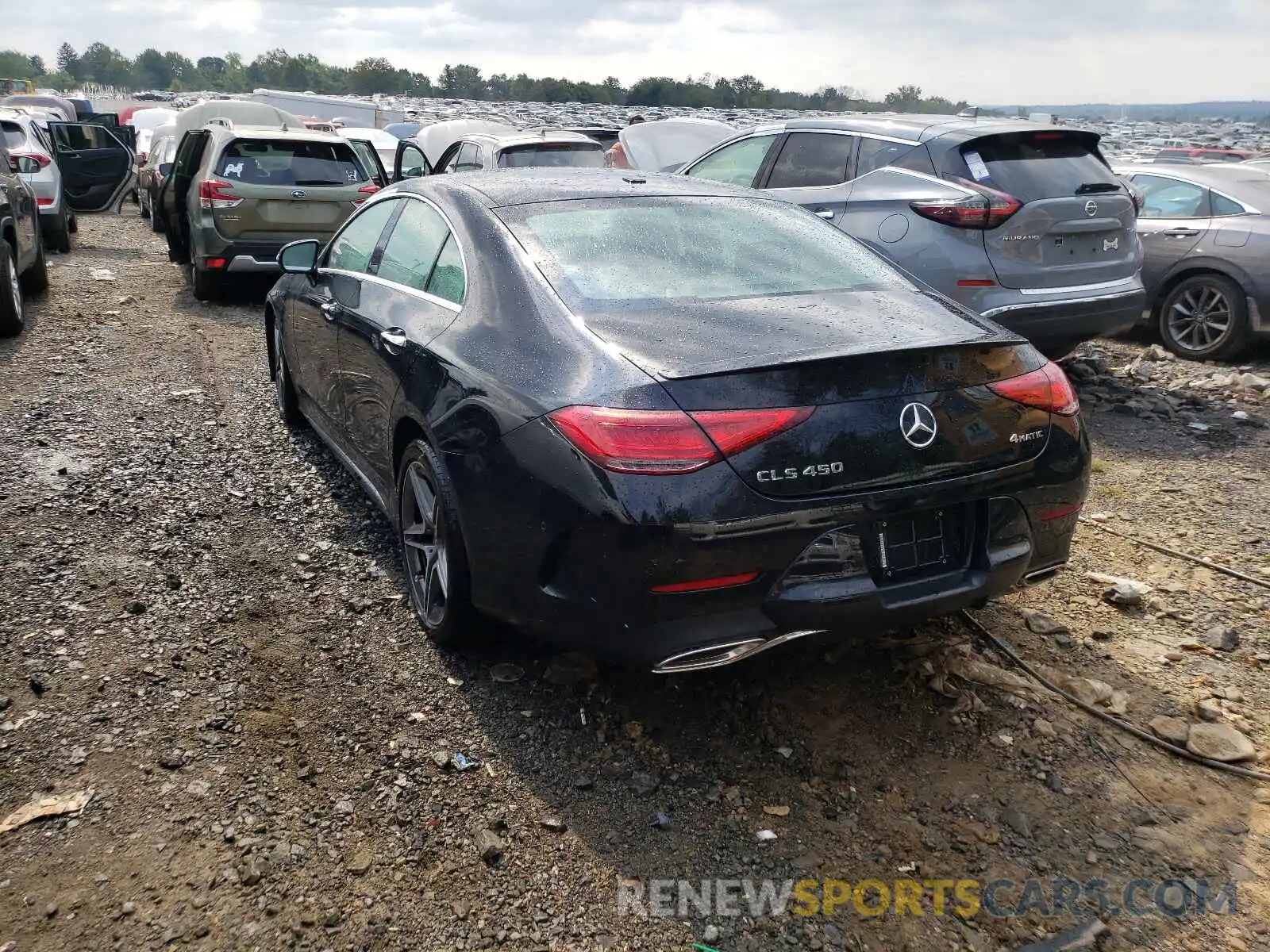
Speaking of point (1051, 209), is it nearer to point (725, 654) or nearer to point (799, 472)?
point (799, 472)

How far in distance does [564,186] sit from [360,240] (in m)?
1.33

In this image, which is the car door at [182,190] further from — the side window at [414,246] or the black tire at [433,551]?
the black tire at [433,551]

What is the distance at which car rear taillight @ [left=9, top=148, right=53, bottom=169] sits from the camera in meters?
12.3

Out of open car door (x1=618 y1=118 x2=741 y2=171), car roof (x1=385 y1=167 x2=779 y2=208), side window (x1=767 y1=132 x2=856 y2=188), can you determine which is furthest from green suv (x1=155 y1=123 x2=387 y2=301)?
car roof (x1=385 y1=167 x2=779 y2=208)

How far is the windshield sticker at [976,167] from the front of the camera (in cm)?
638

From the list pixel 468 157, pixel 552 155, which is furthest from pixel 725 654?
pixel 468 157

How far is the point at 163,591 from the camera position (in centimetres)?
406

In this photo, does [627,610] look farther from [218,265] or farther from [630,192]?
[218,265]

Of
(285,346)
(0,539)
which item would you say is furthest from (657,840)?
(285,346)

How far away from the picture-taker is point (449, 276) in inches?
147

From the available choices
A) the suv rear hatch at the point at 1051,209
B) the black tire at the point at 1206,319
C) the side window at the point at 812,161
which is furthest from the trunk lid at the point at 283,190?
the black tire at the point at 1206,319

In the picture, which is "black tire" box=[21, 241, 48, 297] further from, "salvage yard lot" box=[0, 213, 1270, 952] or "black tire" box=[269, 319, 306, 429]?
"salvage yard lot" box=[0, 213, 1270, 952]

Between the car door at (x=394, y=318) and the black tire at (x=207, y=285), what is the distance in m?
6.18

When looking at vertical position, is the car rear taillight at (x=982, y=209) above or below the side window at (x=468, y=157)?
below
